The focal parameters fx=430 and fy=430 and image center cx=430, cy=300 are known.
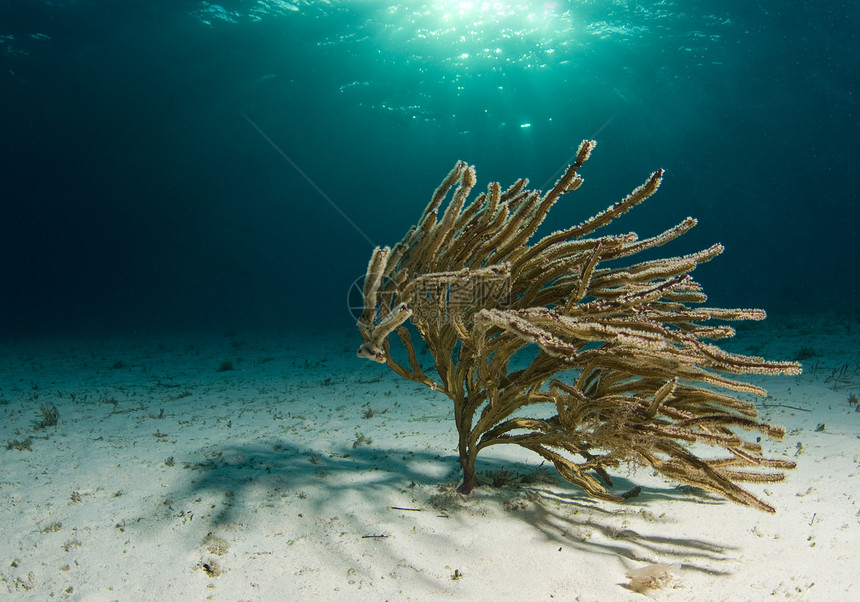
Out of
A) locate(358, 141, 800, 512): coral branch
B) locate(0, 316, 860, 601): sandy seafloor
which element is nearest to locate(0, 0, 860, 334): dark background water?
locate(0, 316, 860, 601): sandy seafloor

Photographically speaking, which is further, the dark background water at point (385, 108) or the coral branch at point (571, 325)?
the dark background water at point (385, 108)

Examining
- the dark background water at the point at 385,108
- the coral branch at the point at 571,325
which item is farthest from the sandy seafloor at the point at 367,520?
the dark background water at the point at 385,108

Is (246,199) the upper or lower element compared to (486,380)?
upper

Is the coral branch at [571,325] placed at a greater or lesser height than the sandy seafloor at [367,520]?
greater

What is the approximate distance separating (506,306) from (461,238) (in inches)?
22.0

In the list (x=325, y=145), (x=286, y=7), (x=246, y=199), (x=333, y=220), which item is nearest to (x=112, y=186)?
(x=246, y=199)

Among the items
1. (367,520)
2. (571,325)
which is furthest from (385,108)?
(571,325)

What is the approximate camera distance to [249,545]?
8.46 feet

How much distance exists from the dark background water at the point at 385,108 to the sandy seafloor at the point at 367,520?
20.8 m

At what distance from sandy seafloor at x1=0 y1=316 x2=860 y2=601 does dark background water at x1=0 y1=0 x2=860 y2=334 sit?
2082cm

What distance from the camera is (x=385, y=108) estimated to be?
3428 cm

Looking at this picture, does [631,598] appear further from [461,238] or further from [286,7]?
[286,7]

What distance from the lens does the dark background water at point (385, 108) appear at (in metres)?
22.7

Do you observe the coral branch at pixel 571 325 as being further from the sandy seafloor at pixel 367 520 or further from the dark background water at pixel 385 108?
the dark background water at pixel 385 108
